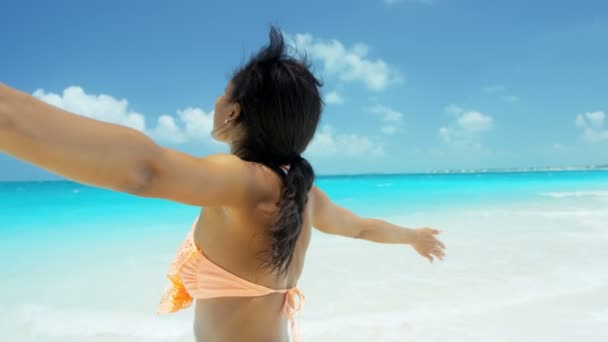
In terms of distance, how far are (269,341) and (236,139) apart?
2.13ft

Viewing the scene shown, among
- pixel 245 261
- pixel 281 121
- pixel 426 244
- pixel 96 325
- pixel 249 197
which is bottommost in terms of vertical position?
pixel 96 325

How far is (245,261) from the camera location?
122cm

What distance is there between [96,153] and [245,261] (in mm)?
642

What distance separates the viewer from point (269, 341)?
1.37 metres

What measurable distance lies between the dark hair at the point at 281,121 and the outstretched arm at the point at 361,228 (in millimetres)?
417

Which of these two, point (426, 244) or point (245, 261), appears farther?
point (426, 244)

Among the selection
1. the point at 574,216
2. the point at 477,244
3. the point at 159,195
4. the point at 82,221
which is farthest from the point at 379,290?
the point at 82,221

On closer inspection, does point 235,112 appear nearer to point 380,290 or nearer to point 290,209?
point 290,209

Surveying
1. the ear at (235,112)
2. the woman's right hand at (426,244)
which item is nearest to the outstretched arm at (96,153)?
the ear at (235,112)

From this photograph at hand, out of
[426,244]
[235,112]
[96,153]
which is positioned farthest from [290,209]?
[426,244]

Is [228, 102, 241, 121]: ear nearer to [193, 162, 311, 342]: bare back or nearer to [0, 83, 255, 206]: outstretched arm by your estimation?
[193, 162, 311, 342]: bare back

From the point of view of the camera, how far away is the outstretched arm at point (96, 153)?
59 centimetres

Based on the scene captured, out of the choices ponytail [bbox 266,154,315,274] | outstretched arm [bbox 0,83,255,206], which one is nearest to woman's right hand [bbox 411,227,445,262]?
ponytail [bbox 266,154,315,274]

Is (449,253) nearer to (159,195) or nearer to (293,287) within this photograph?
(293,287)
